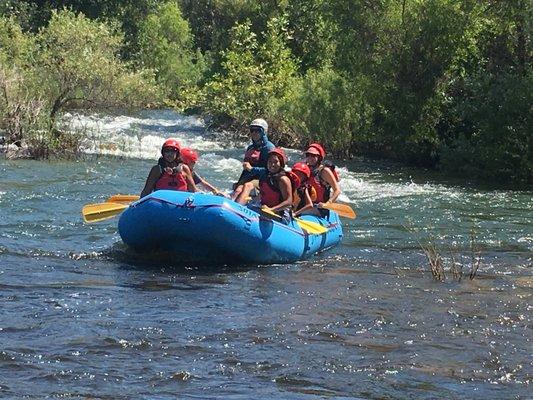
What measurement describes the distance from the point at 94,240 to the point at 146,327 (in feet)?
14.3

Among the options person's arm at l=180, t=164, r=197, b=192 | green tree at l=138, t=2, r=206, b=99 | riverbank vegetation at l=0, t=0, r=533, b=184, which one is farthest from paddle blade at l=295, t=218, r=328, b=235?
green tree at l=138, t=2, r=206, b=99

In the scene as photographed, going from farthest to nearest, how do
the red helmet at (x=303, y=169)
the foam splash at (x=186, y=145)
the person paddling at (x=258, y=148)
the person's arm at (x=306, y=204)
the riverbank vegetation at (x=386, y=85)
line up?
the riverbank vegetation at (x=386, y=85) → the foam splash at (x=186, y=145) → the person paddling at (x=258, y=148) → the person's arm at (x=306, y=204) → the red helmet at (x=303, y=169)

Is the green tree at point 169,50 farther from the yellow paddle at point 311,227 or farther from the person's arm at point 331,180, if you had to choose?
the yellow paddle at point 311,227

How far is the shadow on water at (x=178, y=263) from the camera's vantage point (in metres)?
9.73

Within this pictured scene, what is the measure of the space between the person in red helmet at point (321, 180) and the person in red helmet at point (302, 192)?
1.21ft

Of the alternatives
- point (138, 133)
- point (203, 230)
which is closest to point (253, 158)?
point (203, 230)

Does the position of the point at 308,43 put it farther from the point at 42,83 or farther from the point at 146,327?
the point at 146,327

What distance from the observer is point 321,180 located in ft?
39.4

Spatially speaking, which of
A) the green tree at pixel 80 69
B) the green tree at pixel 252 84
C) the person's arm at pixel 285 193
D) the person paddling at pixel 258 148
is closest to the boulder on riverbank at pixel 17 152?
the green tree at pixel 80 69

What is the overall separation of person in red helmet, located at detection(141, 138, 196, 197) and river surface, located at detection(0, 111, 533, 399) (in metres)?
0.76

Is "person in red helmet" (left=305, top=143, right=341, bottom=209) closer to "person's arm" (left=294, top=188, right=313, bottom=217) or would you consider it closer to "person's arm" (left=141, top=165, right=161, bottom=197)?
"person's arm" (left=294, top=188, right=313, bottom=217)

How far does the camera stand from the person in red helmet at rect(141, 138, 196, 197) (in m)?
10.3

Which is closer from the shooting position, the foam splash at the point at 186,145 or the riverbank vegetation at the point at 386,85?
the foam splash at the point at 186,145

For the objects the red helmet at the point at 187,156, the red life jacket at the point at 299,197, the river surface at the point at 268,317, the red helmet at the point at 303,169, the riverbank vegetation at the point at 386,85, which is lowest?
the river surface at the point at 268,317
